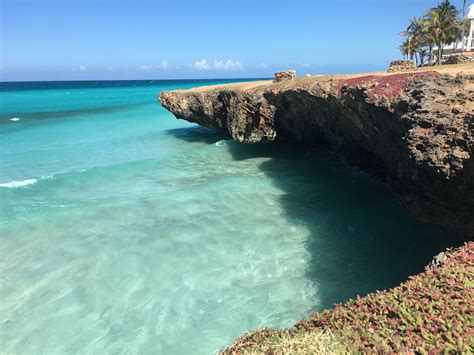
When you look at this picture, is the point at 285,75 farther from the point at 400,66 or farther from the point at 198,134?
the point at 198,134

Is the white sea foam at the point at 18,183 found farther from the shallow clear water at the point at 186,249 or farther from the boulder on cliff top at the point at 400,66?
the boulder on cliff top at the point at 400,66

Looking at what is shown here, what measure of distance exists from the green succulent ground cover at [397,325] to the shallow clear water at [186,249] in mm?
4082

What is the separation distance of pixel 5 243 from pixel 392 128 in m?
16.6

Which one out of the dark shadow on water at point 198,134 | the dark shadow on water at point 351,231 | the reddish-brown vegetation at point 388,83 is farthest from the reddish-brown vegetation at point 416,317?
the dark shadow on water at point 198,134

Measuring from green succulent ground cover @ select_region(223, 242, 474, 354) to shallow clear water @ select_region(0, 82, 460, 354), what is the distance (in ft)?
13.4

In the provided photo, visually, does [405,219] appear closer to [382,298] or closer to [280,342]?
[382,298]

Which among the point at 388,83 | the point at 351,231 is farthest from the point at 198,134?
the point at 388,83

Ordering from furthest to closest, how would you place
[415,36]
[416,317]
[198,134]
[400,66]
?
Result: [415,36] < [198,134] < [400,66] < [416,317]

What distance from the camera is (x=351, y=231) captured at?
15938mm

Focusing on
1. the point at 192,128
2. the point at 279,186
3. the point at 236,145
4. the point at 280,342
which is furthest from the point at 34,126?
the point at 280,342

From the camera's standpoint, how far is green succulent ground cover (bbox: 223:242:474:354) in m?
6.00

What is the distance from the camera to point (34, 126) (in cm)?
4828

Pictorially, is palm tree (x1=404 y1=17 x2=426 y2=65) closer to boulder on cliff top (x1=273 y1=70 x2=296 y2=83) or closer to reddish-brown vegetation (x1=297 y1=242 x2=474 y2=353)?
boulder on cliff top (x1=273 y1=70 x2=296 y2=83)

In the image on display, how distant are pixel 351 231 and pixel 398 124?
16.2 feet
